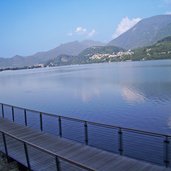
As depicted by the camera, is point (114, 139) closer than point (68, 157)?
No

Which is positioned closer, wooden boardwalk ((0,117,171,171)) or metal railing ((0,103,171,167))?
wooden boardwalk ((0,117,171,171))

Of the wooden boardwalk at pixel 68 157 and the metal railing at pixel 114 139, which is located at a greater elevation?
the wooden boardwalk at pixel 68 157

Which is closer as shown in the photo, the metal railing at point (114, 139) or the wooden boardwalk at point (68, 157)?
the wooden boardwalk at point (68, 157)

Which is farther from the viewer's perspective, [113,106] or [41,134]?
[113,106]

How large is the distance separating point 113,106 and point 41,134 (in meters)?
24.5

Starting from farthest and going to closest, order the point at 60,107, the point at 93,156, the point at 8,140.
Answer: the point at 60,107 < the point at 8,140 < the point at 93,156

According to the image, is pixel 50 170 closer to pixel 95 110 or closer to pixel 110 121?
pixel 110 121

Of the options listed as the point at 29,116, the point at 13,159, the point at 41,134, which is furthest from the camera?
the point at 29,116

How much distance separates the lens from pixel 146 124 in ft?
93.4

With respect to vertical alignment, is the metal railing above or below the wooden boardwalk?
below

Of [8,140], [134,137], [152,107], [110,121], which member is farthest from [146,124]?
[8,140]

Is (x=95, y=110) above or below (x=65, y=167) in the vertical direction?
below

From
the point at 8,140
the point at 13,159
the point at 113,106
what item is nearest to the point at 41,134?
the point at 8,140

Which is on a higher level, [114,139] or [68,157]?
[68,157]
